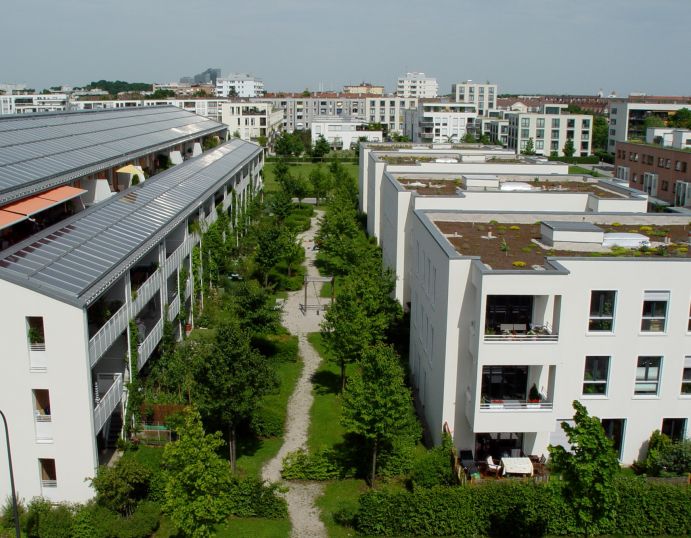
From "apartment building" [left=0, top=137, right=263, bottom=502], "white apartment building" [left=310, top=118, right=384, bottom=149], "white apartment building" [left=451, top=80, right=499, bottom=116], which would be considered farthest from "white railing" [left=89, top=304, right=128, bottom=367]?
"white apartment building" [left=451, top=80, right=499, bottom=116]

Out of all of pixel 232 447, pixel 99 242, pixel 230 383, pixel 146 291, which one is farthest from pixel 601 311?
pixel 99 242

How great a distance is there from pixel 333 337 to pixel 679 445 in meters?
12.6

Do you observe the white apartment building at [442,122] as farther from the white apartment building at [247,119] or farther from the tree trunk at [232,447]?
the tree trunk at [232,447]

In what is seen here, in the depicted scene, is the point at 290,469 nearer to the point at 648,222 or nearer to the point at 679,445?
the point at 679,445

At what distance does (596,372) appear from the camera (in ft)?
72.2

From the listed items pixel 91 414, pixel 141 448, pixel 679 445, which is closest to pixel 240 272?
pixel 141 448

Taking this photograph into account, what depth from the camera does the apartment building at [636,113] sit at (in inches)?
4277

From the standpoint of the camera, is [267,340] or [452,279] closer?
[452,279]

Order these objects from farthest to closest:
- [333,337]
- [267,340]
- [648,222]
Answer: [267,340] → [648,222] → [333,337]

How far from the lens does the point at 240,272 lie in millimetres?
42594

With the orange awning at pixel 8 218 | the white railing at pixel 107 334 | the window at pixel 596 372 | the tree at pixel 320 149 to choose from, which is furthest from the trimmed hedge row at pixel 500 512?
the tree at pixel 320 149

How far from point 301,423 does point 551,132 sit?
Answer: 4008 inches

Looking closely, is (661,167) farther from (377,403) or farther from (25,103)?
(25,103)

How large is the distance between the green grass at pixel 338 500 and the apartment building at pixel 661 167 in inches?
2020
